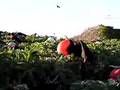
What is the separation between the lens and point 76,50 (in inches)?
643

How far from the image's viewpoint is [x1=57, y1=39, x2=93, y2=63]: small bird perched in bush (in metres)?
15.6

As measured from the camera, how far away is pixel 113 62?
16641mm

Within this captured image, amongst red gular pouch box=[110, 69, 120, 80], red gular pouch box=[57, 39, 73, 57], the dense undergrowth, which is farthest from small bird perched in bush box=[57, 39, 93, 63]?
red gular pouch box=[110, 69, 120, 80]

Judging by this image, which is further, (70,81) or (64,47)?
(64,47)

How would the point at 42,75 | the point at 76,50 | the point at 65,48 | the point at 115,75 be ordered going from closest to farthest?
the point at 42,75 → the point at 115,75 → the point at 76,50 → the point at 65,48

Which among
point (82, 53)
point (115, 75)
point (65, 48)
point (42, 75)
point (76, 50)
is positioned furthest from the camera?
point (65, 48)

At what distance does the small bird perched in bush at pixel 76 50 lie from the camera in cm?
1560

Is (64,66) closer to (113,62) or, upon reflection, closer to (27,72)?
(27,72)

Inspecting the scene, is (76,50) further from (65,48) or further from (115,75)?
(115,75)

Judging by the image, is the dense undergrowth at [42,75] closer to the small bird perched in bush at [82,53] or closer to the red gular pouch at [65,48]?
the small bird perched in bush at [82,53]

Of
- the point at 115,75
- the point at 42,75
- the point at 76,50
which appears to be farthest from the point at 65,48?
the point at 42,75

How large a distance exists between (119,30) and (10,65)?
87.6 feet

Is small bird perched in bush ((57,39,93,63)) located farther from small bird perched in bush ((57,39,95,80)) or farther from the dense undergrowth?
the dense undergrowth

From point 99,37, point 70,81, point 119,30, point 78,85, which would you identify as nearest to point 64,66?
point 70,81
